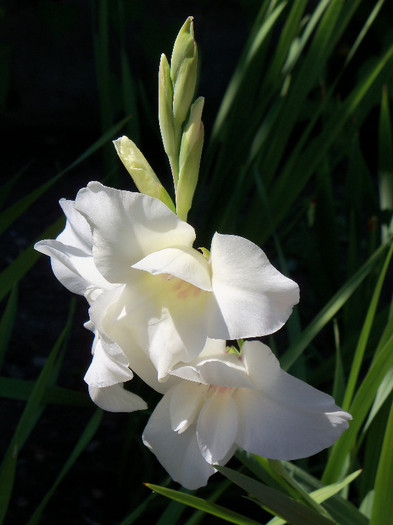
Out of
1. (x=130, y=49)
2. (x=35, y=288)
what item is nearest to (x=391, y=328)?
(x=35, y=288)

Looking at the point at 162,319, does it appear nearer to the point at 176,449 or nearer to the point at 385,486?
the point at 176,449

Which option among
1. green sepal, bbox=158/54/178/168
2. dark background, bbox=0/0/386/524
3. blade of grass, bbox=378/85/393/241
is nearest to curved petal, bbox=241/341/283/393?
green sepal, bbox=158/54/178/168

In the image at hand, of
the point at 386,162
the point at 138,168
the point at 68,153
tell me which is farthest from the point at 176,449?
the point at 68,153

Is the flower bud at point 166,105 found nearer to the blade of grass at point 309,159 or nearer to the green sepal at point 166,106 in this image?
the green sepal at point 166,106

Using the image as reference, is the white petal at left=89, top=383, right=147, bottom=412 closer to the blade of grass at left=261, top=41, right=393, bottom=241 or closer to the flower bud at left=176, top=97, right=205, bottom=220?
the flower bud at left=176, top=97, right=205, bottom=220

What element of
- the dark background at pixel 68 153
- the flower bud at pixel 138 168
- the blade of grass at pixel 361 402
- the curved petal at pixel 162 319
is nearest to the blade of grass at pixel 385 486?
the blade of grass at pixel 361 402

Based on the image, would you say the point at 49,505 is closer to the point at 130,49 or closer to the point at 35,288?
the point at 35,288
